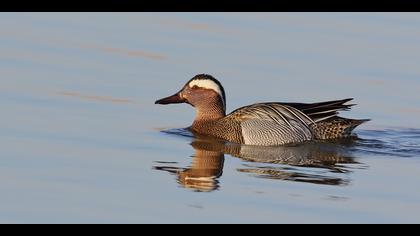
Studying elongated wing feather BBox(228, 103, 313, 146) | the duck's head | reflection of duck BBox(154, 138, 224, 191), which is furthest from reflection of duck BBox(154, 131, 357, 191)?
the duck's head

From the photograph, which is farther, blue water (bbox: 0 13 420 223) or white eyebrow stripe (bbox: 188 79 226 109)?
white eyebrow stripe (bbox: 188 79 226 109)

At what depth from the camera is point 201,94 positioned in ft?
54.1

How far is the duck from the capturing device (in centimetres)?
1580

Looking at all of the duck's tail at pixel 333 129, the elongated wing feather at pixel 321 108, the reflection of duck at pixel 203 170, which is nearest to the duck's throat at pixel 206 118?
the reflection of duck at pixel 203 170

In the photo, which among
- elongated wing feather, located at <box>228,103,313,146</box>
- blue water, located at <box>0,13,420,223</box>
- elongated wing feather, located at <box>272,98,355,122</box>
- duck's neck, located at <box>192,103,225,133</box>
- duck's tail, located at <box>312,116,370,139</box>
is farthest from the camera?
duck's neck, located at <box>192,103,225,133</box>

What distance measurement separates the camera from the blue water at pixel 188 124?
11.6 m

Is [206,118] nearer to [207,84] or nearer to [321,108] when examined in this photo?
[207,84]

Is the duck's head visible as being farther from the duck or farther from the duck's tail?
the duck's tail

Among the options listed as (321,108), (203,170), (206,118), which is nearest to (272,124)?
(321,108)

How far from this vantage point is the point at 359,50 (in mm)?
20531

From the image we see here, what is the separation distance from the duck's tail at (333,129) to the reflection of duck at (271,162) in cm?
25

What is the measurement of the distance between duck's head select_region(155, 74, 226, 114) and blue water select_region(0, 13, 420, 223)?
330 millimetres
